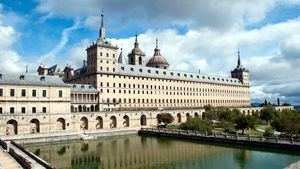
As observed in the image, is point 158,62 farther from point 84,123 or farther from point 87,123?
point 87,123

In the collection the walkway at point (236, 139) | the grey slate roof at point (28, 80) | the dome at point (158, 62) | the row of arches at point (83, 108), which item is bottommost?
the walkway at point (236, 139)

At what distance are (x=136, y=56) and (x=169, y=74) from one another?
536 inches

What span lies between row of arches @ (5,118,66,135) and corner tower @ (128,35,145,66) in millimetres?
44774

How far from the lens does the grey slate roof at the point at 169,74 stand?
76919 millimetres

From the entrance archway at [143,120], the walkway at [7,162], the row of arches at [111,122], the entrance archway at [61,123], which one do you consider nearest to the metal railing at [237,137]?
the row of arches at [111,122]

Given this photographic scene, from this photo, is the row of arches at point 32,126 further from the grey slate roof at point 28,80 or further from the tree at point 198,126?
the tree at point 198,126

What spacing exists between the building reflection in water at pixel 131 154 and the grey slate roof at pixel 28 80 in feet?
43.5

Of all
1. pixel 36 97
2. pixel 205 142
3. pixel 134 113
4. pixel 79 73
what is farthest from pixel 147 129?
pixel 79 73

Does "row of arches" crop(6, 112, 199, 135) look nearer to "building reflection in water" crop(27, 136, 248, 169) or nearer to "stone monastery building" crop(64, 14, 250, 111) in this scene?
"stone monastery building" crop(64, 14, 250, 111)

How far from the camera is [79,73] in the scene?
253 feet

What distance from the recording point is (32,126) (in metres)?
51.0

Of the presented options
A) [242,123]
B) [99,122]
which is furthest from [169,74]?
[242,123]

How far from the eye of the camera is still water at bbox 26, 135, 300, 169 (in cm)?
3067

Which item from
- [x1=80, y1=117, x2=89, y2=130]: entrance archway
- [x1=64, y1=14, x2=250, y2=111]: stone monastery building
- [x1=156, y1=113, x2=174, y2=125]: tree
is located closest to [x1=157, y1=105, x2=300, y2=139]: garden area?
[x1=156, y1=113, x2=174, y2=125]: tree
